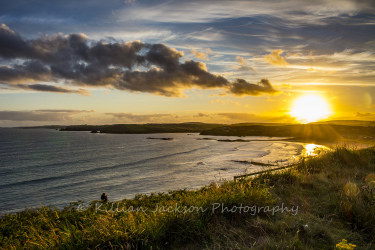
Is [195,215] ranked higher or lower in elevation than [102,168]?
higher

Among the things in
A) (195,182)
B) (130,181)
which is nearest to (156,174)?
(130,181)

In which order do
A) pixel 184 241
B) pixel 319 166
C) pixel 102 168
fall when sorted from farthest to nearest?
pixel 102 168
pixel 319 166
pixel 184 241

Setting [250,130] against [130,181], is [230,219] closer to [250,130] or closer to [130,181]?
[130,181]

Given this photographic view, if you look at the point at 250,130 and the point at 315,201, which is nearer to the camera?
the point at 315,201

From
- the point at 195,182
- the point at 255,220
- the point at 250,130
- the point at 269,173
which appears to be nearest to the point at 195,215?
the point at 255,220

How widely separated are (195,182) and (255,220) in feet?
78.2

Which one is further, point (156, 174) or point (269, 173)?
point (156, 174)

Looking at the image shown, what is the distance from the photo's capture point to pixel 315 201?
7.02m

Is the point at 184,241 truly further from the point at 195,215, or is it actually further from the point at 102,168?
the point at 102,168

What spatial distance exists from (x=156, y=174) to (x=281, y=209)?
30040 mm

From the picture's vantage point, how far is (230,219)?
18.4 ft

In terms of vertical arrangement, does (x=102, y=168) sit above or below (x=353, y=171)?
below

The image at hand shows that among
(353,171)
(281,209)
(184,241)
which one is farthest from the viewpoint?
(353,171)

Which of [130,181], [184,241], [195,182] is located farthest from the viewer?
[130,181]
